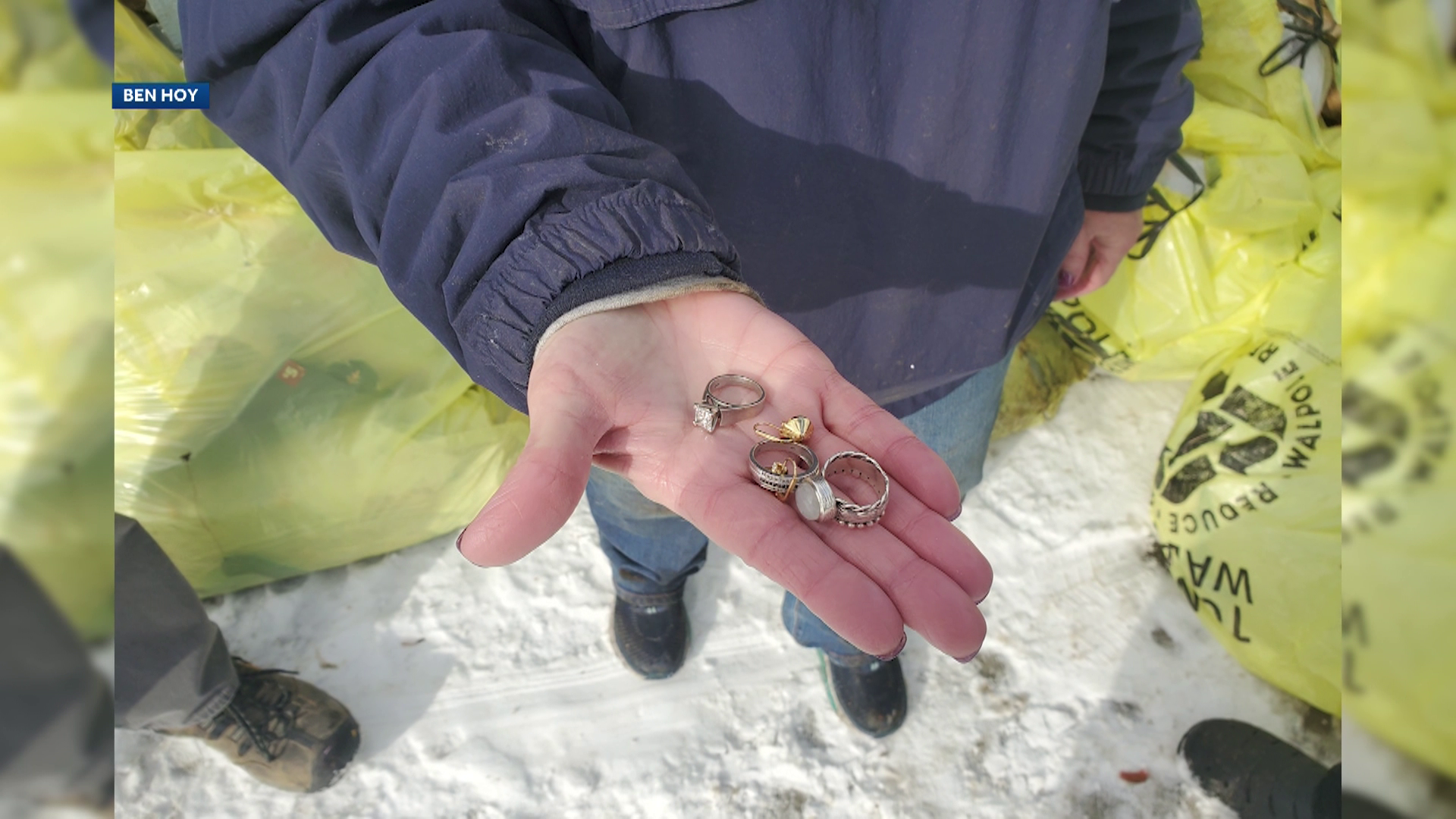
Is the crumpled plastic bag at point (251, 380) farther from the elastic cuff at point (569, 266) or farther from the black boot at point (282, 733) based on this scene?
the elastic cuff at point (569, 266)

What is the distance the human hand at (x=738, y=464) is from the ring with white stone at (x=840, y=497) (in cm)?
1

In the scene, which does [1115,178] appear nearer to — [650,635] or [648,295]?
[648,295]

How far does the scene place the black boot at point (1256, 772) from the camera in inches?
74.9

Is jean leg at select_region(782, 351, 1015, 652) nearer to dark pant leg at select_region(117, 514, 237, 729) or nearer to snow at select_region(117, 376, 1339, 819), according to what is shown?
snow at select_region(117, 376, 1339, 819)

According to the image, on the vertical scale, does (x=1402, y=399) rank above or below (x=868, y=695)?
above

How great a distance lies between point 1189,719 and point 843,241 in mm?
1712

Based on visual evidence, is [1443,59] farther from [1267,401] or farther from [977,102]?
[1267,401]

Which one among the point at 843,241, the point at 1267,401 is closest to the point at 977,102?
the point at 843,241

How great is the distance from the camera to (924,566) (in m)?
1.04

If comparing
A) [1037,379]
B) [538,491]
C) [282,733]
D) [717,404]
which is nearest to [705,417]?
[717,404]

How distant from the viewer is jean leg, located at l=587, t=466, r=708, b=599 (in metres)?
1.89

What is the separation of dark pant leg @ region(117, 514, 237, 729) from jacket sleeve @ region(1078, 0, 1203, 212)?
214 centimetres

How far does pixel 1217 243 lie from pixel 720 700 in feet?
6.73

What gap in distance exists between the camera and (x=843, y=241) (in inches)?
57.5
